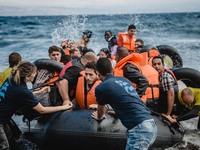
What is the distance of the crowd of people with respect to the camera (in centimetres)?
318

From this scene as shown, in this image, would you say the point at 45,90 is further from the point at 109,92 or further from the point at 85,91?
the point at 109,92

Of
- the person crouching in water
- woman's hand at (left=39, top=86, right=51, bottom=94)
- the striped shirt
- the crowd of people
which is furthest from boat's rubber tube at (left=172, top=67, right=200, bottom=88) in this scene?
the person crouching in water

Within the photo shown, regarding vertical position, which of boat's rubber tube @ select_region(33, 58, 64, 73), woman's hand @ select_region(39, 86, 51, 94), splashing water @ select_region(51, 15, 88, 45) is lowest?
splashing water @ select_region(51, 15, 88, 45)

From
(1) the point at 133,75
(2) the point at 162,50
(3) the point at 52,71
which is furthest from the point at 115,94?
(2) the point at 162,50

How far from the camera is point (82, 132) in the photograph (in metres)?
4.21

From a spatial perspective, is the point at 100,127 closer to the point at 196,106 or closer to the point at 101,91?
the point at 101,91

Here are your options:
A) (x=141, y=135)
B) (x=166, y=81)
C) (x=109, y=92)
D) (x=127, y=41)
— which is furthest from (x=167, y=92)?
(x=127, y=41)

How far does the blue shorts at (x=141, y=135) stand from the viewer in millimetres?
3158

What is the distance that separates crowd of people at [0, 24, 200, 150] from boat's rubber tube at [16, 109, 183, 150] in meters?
0.16

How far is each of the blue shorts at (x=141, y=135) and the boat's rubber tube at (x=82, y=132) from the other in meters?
0.98

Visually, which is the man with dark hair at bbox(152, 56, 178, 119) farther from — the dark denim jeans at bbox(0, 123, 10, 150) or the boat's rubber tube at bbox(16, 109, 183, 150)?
the dark denim jeans at bbox(0, 123, 10, 150)

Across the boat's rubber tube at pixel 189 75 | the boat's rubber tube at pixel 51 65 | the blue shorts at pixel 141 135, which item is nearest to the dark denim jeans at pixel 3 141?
the blue shorts at pixel 141 135

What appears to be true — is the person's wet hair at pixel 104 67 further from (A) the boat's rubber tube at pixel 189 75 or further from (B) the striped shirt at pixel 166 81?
(A) the boat's rubber tube at pixel 189 75

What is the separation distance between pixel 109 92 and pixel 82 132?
4.21 feet
